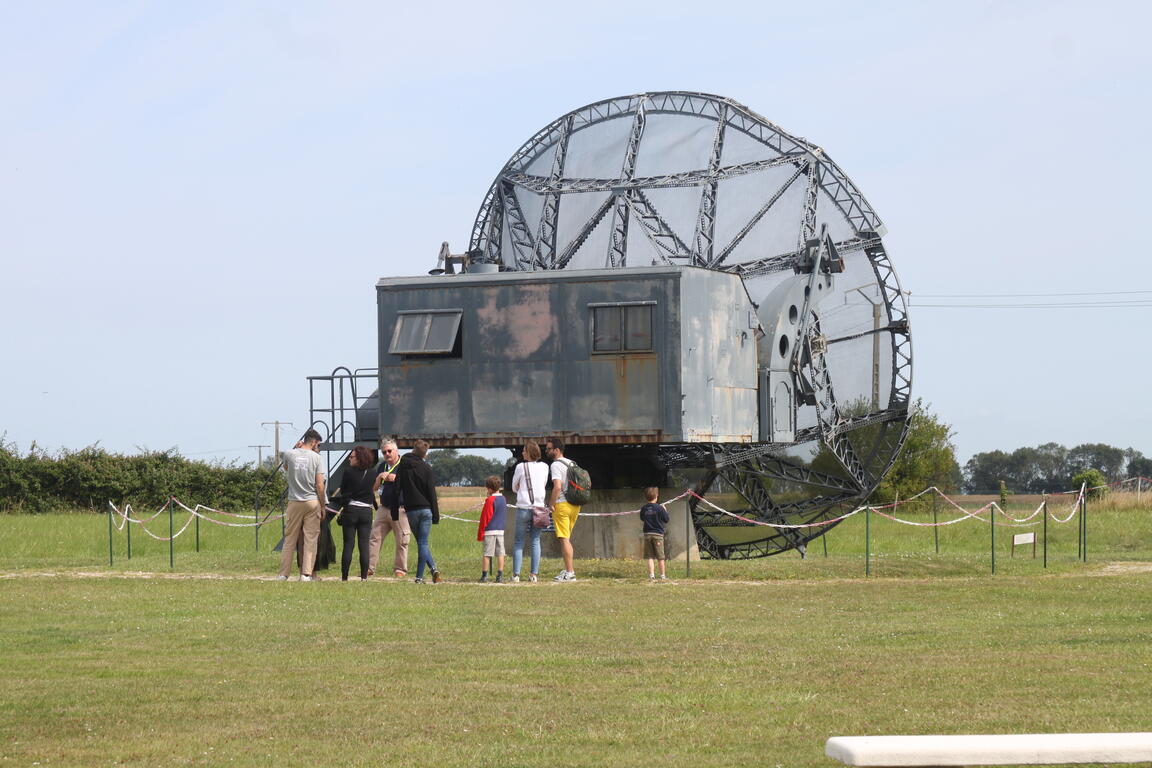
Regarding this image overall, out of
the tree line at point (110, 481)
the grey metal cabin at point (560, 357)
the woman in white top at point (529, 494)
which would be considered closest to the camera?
the woman in white top at point (529, 494)

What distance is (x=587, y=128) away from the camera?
29.7 meters

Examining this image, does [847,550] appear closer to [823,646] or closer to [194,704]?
[823,646]

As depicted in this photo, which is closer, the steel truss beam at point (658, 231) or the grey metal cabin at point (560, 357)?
the grey metal cabin at point (560, 357)

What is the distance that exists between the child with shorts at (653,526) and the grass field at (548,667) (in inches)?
19.1

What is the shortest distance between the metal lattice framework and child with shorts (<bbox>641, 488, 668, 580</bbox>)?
4.89 m

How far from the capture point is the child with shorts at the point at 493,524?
20.4 metres

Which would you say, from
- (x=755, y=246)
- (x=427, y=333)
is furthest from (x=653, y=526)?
(x=755, y=246)

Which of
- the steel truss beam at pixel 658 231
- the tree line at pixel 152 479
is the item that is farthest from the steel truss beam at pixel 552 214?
the tree line at pixel 152 479

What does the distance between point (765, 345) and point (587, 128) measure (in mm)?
6208

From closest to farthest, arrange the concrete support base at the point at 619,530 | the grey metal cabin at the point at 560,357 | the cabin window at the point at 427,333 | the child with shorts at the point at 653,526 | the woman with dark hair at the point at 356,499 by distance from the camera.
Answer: the woman with dark hair at the point at 356,499 → the child with shorts at the point at 653,526 → the grey metal cabin at the point at 560,357 → the cabin window at the point at 427,333 → the concrete support base at the point at 619,530

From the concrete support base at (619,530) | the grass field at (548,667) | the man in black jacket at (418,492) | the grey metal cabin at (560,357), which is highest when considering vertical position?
the grey metal cabin at (560,357)

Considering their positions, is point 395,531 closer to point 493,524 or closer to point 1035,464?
point 493,524

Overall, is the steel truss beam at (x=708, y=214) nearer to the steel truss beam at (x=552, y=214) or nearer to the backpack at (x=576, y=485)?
the steel truss beam at (x=552, y=214)

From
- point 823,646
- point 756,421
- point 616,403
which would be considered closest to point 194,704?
point 823,646
